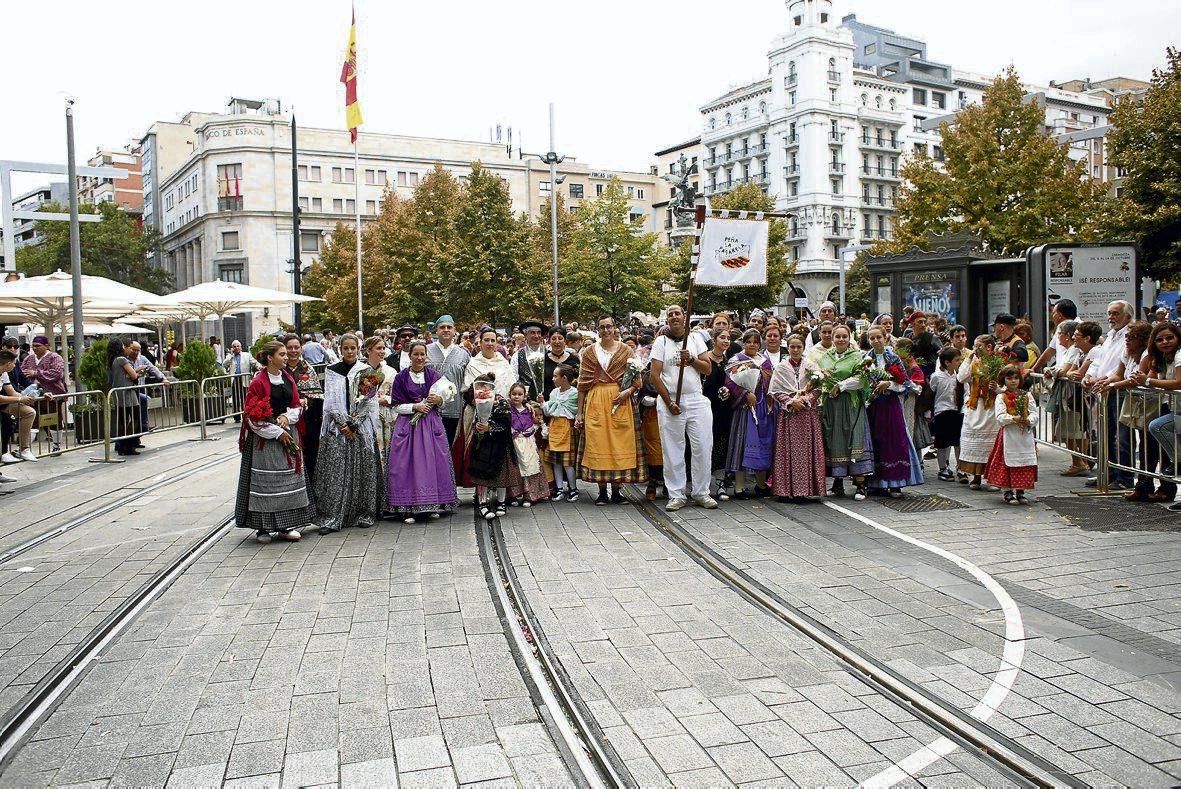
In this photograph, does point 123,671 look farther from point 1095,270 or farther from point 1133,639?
point 1095,270

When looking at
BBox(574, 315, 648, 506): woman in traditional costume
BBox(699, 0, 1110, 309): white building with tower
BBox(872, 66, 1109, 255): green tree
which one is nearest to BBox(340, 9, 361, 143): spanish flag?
BBox(872, 66, 1109, 255): green tree

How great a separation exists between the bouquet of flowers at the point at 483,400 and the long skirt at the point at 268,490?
6.52 feet

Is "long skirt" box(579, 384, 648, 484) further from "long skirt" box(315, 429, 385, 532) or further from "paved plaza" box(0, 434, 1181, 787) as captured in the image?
"long skirt" box(315, 429, 385, 532)

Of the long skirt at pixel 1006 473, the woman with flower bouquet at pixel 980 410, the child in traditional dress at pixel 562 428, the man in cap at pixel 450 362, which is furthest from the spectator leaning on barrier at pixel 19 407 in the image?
the long skirt at pixel 1006 473

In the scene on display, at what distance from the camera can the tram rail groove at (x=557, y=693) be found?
4258mm

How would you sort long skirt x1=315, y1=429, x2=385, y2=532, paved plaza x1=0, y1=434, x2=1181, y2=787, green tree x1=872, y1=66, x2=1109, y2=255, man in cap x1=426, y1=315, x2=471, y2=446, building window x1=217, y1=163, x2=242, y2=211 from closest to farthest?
paved plaza x1=0, y1=434, x2=1181, y2=787 < long skirt x1=315, y1=429, x2=385, y2=532 < man in cap x1=426, y1=315, x2=471, y2=446 < green tree x1=872, y1=66, x2=1109, y2=255 < building window x1=217, y1=163, x2=242, y2=211

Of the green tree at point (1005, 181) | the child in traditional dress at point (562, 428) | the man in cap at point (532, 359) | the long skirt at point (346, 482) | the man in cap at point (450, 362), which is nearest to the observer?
the long skirt at point (346, 482)

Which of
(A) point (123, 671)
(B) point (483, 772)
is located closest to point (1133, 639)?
(B) point (483, 772)

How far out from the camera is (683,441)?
1055 centimetres

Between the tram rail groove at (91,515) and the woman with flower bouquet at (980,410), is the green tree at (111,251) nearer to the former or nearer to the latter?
the tram rail groove at (91,515)

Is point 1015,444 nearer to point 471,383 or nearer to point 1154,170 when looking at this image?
point 471,383

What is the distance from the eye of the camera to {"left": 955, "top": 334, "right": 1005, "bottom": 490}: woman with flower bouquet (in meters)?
10.7

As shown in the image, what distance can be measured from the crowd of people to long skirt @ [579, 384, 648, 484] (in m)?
0.02

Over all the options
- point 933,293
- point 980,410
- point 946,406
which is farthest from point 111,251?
point 980,410
